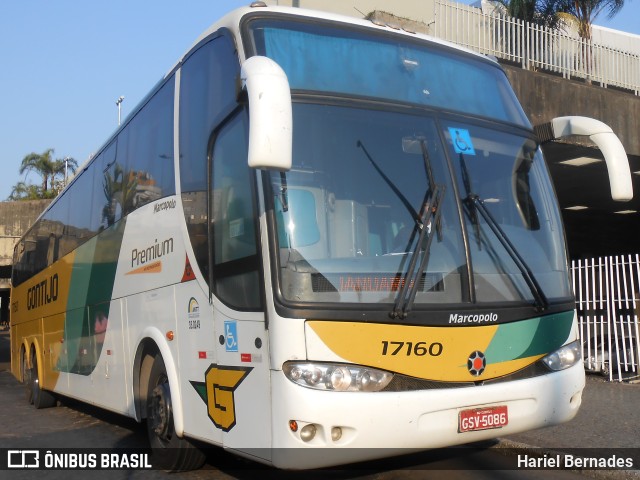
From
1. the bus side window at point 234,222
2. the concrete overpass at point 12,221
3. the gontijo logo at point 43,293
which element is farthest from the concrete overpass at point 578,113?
the concrete overpass at point 12,221

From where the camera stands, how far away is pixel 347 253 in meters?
5.07

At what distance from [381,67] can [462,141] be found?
85 centimetres

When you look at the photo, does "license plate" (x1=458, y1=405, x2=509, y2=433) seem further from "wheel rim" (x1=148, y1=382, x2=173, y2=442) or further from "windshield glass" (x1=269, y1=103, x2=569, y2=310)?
"wheel rim" (x1=148, y1=382, x2=173, y2=442)

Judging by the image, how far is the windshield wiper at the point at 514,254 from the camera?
18.2 feet

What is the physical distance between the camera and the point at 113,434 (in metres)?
9.55

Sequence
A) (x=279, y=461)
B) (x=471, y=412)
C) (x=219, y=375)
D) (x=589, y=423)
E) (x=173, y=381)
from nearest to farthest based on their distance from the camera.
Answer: (x=279, y=461), (x=471, y=412), (x=219, y=375), (x=173, y=381), (x=589, y=423)

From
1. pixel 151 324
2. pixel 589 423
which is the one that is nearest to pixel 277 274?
pixel 151 324

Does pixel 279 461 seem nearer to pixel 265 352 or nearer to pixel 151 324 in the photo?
pixel 265 352

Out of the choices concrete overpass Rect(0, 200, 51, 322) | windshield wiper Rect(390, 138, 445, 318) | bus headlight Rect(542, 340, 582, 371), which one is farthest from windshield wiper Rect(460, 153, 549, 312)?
concrete overpass Rect(0, 200, 51, 322)

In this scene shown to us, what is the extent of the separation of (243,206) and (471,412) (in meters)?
2.12

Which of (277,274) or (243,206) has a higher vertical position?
(243,206)

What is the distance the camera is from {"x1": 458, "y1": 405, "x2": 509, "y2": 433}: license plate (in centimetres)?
510

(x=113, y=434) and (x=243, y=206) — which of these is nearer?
(x=243, y=206)
